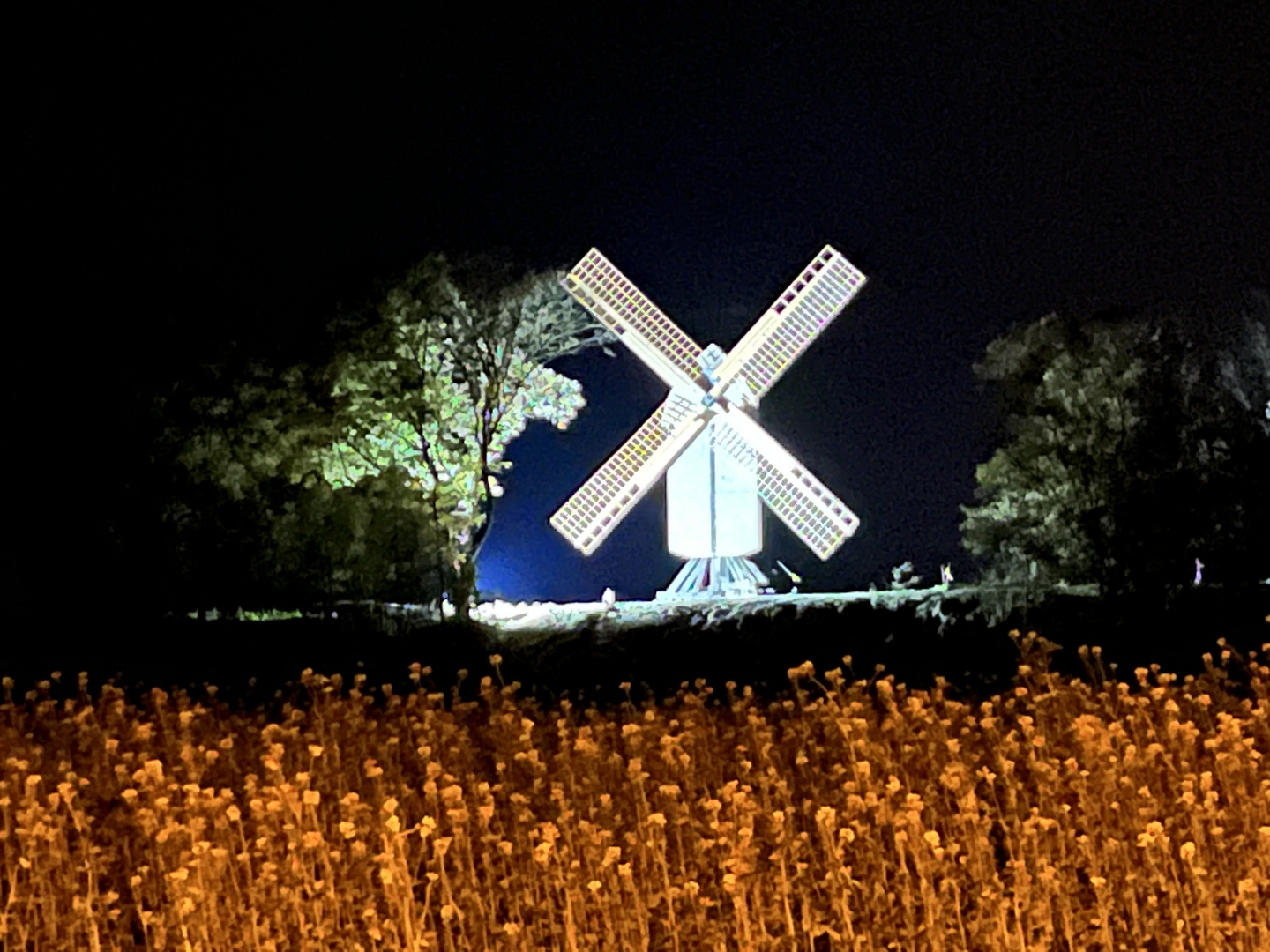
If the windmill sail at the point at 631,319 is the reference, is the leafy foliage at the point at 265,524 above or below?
below

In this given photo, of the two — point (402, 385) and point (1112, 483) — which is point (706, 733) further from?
point (402, 385)

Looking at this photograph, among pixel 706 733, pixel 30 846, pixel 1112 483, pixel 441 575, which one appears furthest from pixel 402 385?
pixel 30 846

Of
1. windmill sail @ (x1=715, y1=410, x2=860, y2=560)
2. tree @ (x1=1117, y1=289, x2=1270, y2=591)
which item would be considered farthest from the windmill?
tree @ (x1=1117, y1=289, x2=1270, y2=591)

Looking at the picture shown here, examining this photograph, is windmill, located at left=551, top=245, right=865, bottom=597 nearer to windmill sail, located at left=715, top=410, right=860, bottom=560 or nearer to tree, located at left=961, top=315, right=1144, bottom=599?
windmill sail, located at left=715, top=410, right=860, bottom=560

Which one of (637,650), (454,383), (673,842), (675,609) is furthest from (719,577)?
(673,842)

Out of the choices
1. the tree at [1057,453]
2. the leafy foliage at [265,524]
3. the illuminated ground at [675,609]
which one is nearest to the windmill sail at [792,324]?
the tree at [1057,453]

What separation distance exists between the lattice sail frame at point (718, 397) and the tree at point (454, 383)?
54 cm

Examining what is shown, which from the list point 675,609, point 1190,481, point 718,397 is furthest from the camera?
point 718,397

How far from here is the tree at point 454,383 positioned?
1453 cm

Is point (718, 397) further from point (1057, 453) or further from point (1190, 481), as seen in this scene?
point (1190, 481)

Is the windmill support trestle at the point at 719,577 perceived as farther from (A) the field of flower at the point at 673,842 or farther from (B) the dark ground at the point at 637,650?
(A) the field of flower at the point at 673,842

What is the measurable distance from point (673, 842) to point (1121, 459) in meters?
8.38

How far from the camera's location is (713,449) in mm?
15086

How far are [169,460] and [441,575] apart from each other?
8.65ft
